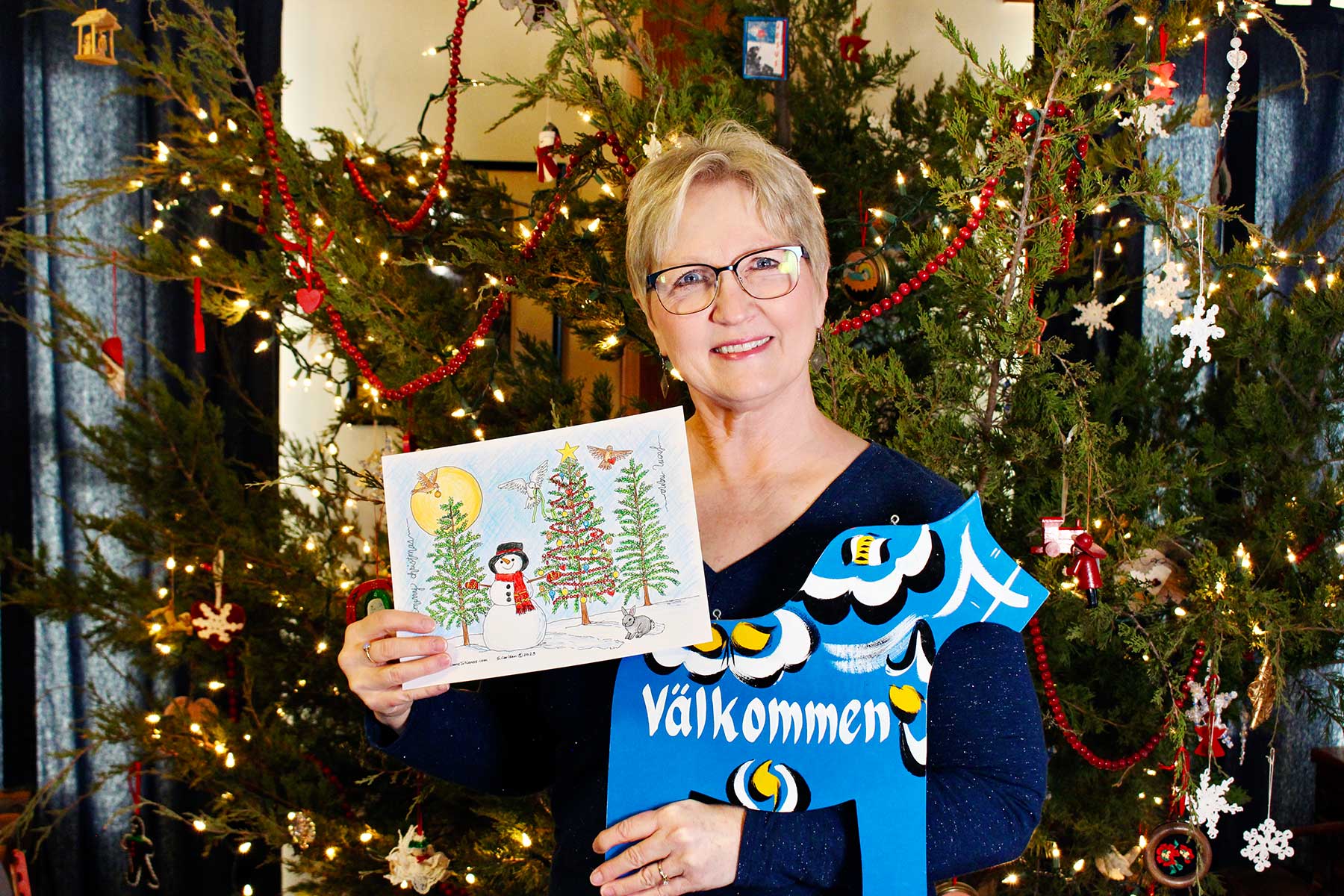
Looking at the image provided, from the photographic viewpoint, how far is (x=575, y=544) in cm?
112

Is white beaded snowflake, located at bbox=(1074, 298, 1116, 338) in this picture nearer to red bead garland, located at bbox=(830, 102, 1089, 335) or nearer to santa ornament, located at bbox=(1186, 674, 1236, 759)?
red bead garland, located at bbox=(830, 102, 1089, 335)

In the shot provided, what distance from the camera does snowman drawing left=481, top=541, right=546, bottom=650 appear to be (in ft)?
3.63

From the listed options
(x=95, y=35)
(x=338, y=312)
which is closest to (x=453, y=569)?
(x=338, y=312)

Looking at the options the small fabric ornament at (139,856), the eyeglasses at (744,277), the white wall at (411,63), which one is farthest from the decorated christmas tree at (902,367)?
the eyeglasses at (744,277)

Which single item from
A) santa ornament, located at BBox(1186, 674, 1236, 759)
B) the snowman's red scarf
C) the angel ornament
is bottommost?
santa ornament, located at BBox(1186, 674, 1236, 759)

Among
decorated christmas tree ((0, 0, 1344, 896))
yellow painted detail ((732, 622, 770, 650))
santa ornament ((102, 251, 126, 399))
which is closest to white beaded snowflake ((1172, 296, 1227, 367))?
decorated christmas tree ((0, 0, 1344, 896))

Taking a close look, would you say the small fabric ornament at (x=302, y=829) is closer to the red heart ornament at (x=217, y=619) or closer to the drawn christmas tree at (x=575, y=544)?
the red heart ornament at (x=217, y=619)

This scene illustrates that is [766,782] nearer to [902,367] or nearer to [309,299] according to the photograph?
[902,367]

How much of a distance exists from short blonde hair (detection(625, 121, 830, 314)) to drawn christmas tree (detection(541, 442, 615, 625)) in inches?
9.8

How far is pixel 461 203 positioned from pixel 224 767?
1.33m

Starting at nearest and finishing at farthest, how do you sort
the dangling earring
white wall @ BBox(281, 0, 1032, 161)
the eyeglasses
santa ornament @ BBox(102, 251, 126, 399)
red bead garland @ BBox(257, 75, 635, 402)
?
1. the eyeglasses
2. the dangling earring
3. red bead garland @ BBox(257, 75, 635, 402)
4. santa ornament @ BBox(102, 251, 126, 399)
5. white wall @ BBox(281, 0, 1032, 161)

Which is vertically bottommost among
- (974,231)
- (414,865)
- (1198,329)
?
(414,865)

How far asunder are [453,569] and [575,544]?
0.13m

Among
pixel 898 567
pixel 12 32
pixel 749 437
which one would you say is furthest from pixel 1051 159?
pixel 12 32
